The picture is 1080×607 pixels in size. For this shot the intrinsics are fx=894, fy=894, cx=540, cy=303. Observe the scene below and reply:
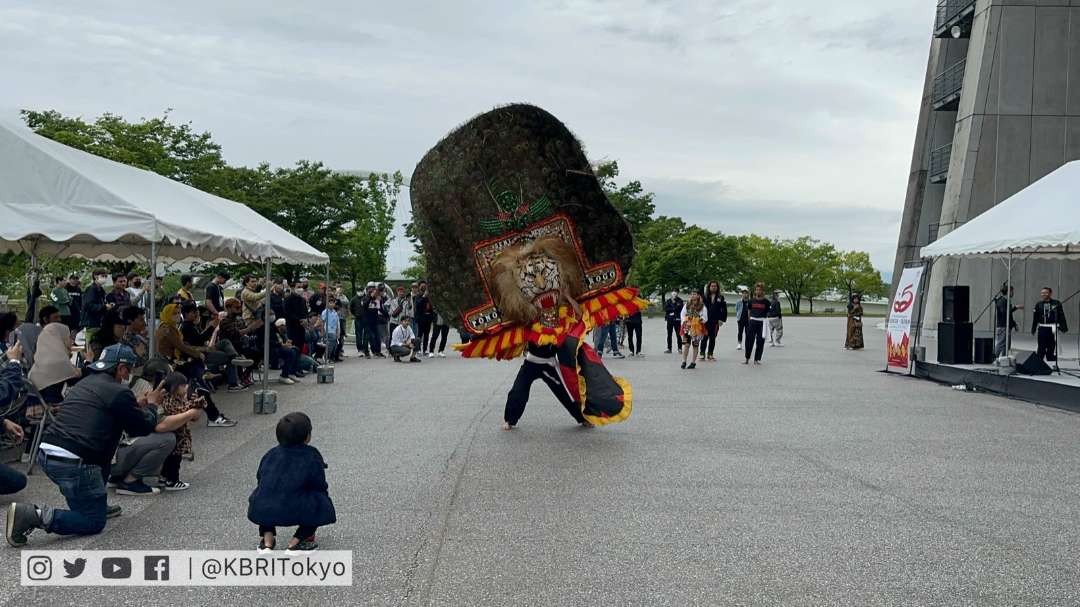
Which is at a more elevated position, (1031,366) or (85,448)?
(1031,366)

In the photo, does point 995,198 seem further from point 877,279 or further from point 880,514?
point 877,279

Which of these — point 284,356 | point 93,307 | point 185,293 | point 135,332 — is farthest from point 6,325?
point 93,307

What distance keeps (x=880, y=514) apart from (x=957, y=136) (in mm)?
28457

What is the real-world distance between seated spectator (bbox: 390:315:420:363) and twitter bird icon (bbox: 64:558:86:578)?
48.2 feet

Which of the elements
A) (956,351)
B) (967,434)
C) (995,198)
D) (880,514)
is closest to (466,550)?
(880,514)

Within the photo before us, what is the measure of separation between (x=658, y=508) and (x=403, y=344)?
1426 cm

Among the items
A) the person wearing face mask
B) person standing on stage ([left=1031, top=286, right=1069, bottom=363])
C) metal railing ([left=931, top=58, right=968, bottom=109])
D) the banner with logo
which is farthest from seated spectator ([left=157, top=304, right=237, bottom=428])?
metal railing ([left=931, top=58, right=968, bottom=109])

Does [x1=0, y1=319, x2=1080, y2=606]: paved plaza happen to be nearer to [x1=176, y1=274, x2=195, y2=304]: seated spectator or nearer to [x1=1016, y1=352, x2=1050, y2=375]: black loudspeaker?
[x1=176, y1=274, x2=195, y2=304]: seated spectator

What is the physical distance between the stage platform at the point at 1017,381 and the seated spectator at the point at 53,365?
12.9 meters

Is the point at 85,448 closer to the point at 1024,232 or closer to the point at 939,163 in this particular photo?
the point at 1024,232

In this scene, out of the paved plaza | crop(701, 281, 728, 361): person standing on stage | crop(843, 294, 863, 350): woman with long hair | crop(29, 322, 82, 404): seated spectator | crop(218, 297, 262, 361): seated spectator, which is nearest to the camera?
the paved plaza

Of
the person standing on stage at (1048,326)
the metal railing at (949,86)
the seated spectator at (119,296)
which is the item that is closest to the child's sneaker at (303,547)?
the seated spectator at (119,296)

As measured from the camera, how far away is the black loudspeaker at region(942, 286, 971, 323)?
18016 millimetres

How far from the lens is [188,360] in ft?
36.1
